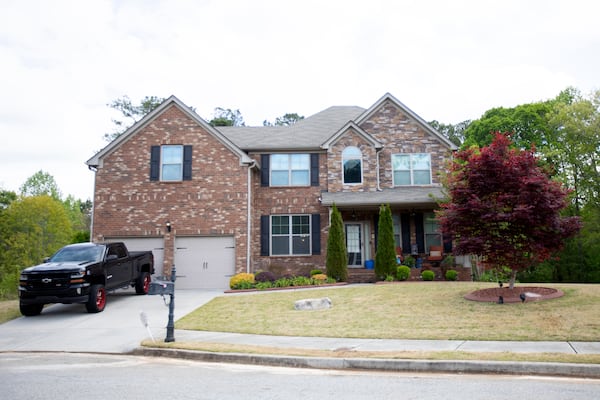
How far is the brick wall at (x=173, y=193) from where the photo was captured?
61.5 feet

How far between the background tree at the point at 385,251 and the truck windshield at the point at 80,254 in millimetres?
10088

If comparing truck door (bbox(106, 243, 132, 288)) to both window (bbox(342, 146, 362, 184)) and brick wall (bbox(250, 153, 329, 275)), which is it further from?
window (bbox(342, 146, 362, 184))

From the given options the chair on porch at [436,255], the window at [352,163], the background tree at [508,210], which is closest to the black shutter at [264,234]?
the window at [352,163]

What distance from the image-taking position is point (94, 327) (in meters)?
11.4

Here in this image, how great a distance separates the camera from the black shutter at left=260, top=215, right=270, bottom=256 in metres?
19.9

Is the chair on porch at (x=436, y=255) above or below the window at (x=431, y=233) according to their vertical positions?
below

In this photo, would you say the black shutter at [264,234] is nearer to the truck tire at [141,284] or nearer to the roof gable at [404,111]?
the truck tire at [141,284]

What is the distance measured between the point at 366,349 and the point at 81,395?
449cm

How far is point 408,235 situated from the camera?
20.2 m

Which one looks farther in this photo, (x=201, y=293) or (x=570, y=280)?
(x=570, y=280)

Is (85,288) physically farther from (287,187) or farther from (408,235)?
(408,235)

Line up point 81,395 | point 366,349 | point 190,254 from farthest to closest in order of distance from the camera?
point 190,254
point 366,349
point 81,395

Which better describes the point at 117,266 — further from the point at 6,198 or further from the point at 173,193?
the point at 6,198

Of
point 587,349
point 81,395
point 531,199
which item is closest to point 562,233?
point 531,199
